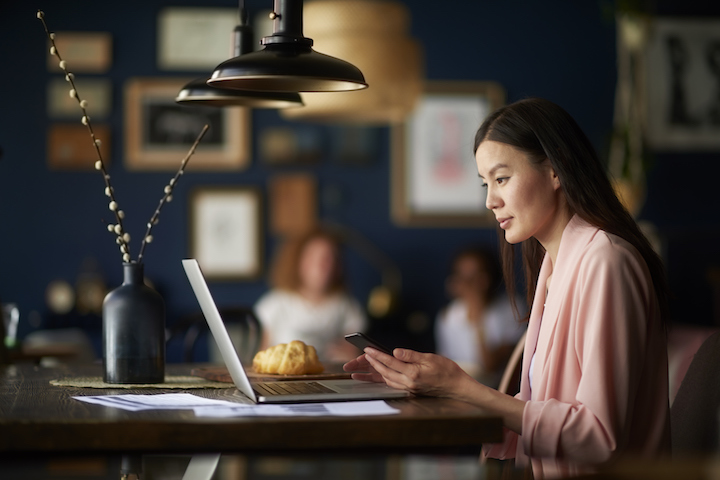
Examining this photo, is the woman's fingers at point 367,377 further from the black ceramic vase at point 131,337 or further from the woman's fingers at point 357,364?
the black ceramic vase at point 131,337

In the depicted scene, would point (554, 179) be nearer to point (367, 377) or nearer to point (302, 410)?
point (367, 377)

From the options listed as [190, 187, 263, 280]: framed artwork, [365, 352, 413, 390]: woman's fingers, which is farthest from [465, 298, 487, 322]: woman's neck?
[365, 352, 413, 390]: woman's fingers

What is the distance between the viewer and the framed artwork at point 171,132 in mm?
5113

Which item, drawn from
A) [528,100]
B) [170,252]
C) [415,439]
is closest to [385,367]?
[415,439]

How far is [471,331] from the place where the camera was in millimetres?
4871

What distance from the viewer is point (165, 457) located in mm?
1221

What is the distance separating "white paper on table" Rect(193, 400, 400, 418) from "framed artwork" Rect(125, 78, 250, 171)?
3904 mm

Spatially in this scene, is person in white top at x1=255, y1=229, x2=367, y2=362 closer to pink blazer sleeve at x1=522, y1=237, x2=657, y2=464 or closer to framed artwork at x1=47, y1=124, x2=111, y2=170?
framed artwork at x1=47, y1=124, x2=111, y2=170

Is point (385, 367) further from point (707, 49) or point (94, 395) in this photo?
point (707, 49)

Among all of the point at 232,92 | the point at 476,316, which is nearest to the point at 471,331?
the point at 476,316

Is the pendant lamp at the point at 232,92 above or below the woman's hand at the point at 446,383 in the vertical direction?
above

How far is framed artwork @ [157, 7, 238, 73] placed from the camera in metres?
5.14

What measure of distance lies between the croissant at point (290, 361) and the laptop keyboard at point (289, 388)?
0.12m

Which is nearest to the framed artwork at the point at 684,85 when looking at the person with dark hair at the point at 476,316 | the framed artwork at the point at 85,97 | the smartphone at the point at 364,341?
the person with dark hair at the point at 476,316
